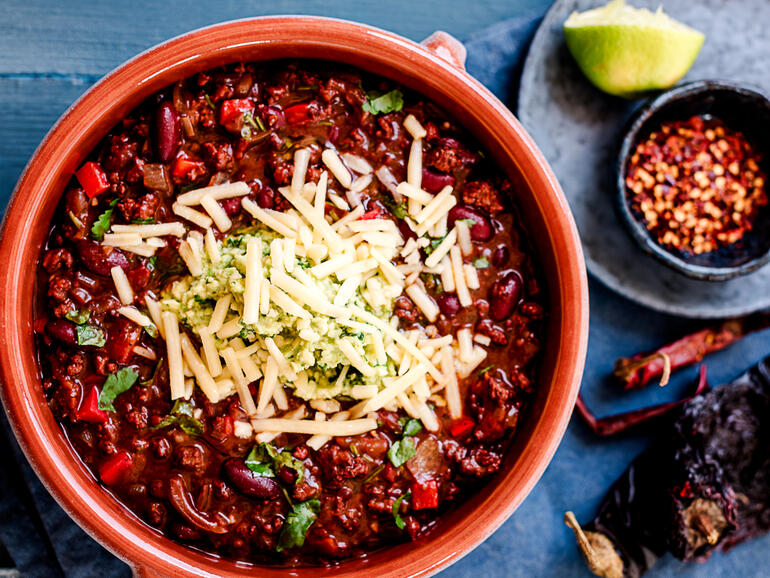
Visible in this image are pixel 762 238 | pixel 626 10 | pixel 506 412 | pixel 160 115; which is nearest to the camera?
pixel 160 115

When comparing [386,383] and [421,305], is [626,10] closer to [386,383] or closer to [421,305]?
[421,305]

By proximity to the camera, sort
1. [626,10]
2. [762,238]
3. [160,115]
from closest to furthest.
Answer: [160,115] < [626,10] < [762,238]

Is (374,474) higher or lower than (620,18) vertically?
lower

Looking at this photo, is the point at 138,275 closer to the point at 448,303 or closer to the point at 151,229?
the point at 151,229

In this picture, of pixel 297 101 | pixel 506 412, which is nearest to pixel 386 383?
pixel 506 412

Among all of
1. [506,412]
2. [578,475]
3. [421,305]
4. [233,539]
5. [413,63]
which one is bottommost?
[578,475]

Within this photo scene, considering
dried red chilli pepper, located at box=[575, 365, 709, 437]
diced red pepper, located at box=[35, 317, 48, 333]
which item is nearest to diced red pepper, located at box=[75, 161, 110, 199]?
diced red pepper, located at box=[35, 317, 48, 333]

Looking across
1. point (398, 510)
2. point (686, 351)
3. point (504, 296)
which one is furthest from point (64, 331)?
point (686, 351)

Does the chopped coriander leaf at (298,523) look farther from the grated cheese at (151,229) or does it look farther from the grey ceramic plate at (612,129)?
the grey ceramic plate at (612,129)
